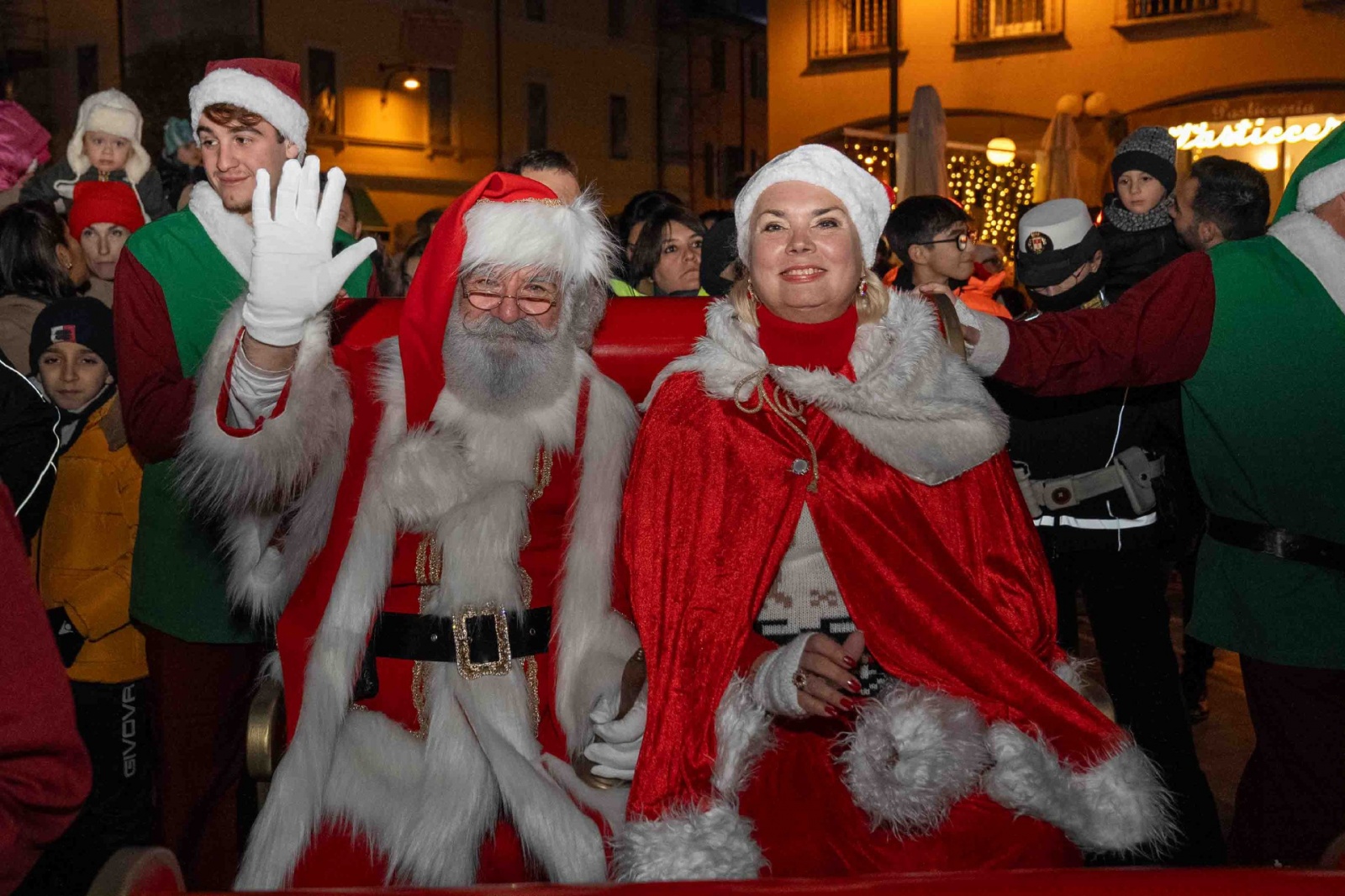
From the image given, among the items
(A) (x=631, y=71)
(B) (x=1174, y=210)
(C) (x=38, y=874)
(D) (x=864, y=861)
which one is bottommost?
(C) (x=38, y=874)

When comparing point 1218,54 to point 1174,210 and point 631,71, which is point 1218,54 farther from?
point 631,71

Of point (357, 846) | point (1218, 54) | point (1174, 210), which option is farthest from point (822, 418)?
point (1218, 54)

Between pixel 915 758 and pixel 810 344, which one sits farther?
pixel 810 344

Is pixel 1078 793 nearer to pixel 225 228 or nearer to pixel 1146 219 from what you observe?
pixel 225 228

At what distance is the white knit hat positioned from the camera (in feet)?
19.6

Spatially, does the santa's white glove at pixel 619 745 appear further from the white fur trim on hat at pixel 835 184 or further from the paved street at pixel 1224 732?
the paved street at pixel 1224 732

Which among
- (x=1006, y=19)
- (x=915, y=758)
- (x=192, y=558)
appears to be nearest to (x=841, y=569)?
(x=915, y=758)

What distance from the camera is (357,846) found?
2.68 meters

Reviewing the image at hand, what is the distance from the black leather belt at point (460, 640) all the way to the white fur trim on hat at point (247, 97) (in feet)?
4.73

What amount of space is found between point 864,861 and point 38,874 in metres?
2.81

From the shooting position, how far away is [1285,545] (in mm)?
3062

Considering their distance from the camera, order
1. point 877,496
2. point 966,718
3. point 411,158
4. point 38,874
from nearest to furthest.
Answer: point 966,718
point 877,496
point 38,874
point 411,158

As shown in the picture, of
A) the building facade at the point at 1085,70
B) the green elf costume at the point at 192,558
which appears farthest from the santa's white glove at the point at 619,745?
the building facade at the point at 1085,70

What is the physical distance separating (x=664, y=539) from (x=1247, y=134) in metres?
16.8
